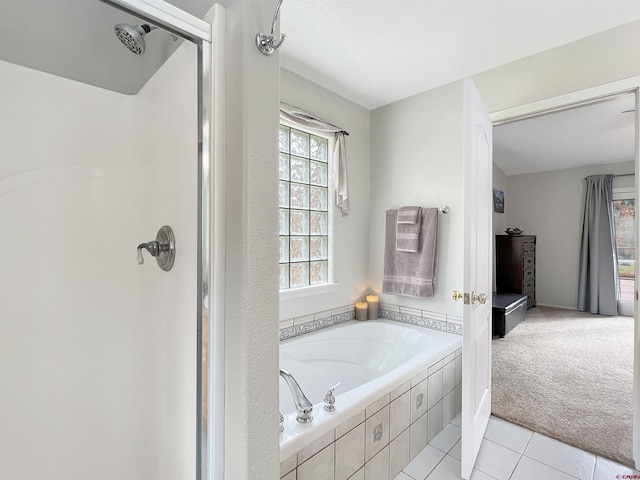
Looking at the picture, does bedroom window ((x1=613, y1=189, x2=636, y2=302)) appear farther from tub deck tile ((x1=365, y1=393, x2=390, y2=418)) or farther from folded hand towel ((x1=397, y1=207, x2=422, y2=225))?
tub deck tile ((x1=365, y1=393, x2=390, y2=418))

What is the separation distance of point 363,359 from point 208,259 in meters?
1.92

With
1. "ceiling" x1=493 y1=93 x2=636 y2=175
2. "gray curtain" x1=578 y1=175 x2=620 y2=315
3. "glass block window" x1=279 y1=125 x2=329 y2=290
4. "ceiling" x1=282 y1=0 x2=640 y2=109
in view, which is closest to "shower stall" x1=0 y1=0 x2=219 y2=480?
"ceiling" x1=282 y1=0 x2=640 y2=109

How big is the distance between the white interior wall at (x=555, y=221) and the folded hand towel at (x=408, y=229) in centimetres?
426

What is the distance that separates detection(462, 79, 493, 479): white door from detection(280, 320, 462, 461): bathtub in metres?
0.25

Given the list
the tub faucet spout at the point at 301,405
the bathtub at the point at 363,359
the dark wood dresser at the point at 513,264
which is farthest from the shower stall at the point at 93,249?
the dark wood dresser at the point at 513,264

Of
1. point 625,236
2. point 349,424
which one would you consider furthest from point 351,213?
point 625,236

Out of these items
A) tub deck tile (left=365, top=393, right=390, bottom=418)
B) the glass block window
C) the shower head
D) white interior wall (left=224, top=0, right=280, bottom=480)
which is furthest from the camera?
the glass block window

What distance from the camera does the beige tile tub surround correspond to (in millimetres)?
1206

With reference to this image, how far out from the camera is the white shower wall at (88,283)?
41.5 inches

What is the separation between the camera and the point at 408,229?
2.51 m

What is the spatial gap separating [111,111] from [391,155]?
2111 mm

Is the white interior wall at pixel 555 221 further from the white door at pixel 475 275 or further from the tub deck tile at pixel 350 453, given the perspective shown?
the tub deck tile at pixel 350 453

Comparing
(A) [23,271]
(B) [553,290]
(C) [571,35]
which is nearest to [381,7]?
(C) [571,35]

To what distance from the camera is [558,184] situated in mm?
5301
